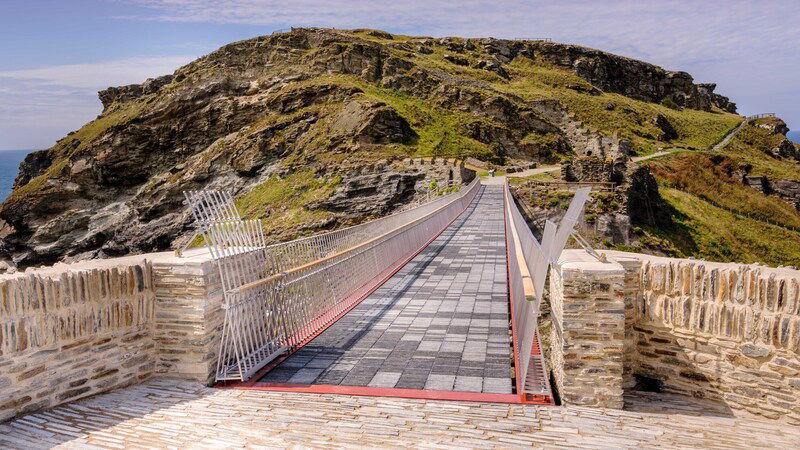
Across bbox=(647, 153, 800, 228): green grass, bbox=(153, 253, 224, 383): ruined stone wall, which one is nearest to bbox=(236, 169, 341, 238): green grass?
bbox=(647, 153, 800, 228): green grass

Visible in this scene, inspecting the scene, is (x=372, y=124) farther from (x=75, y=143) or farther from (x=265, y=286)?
(x=75, y=143)

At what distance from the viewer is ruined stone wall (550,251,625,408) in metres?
5.27

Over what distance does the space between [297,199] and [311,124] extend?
13.1 meters

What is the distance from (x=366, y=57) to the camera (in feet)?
221

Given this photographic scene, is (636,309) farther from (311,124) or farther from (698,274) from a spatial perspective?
(311,124)

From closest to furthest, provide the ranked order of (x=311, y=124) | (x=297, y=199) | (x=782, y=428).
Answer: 1. (x=782, y=428)
2. (x=297, y=199)
3. (x=311, y=124)

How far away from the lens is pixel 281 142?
54.3 meters

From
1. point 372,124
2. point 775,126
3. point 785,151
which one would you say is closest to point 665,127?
point 785,151

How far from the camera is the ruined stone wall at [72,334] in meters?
4.83

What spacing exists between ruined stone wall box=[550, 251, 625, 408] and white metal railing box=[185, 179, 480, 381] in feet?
12.5

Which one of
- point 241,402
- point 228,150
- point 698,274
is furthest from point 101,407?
A: point 228,150

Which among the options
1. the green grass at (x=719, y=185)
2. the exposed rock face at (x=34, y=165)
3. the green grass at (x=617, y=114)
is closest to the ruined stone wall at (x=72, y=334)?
the green grass at (x=719, y=185)

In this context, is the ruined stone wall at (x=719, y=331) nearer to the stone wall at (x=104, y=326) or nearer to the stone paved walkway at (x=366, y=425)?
the stone paved walkway at (x=366, y=425)

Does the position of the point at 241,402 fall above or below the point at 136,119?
below
